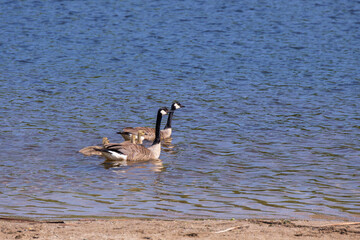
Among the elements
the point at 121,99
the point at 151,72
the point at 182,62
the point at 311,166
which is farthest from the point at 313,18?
the point at 311,166

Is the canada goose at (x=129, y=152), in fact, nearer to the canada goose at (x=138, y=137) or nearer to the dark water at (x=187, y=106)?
the dark water at (x=187, y=106)

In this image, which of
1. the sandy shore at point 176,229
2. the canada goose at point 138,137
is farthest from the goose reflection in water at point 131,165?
the sandy shore at point 176,229

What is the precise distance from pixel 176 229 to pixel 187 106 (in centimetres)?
1209

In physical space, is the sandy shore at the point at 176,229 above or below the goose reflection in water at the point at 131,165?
above

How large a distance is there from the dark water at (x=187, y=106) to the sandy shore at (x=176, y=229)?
867 mm

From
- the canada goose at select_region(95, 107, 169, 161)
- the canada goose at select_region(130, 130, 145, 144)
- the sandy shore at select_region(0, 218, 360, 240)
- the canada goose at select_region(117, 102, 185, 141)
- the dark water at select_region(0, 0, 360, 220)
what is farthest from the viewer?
the canada goose at select_region(117, 102, 185, 141)

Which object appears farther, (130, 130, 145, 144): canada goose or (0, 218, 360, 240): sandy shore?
(130, 130, 145, 144): canada goose

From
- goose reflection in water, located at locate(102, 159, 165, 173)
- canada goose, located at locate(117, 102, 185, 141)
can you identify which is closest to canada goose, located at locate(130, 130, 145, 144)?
canada goose, located at locate(117, 102, 185, 141)

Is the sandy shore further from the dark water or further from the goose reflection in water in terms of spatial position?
the goose reflection in water

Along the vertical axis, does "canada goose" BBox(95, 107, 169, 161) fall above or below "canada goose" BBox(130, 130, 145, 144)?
above

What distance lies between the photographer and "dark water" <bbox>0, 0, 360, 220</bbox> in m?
11.3

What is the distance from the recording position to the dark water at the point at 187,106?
1134 centimetres

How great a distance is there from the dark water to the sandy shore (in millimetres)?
867

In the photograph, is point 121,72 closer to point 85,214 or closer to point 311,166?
point 311,166
